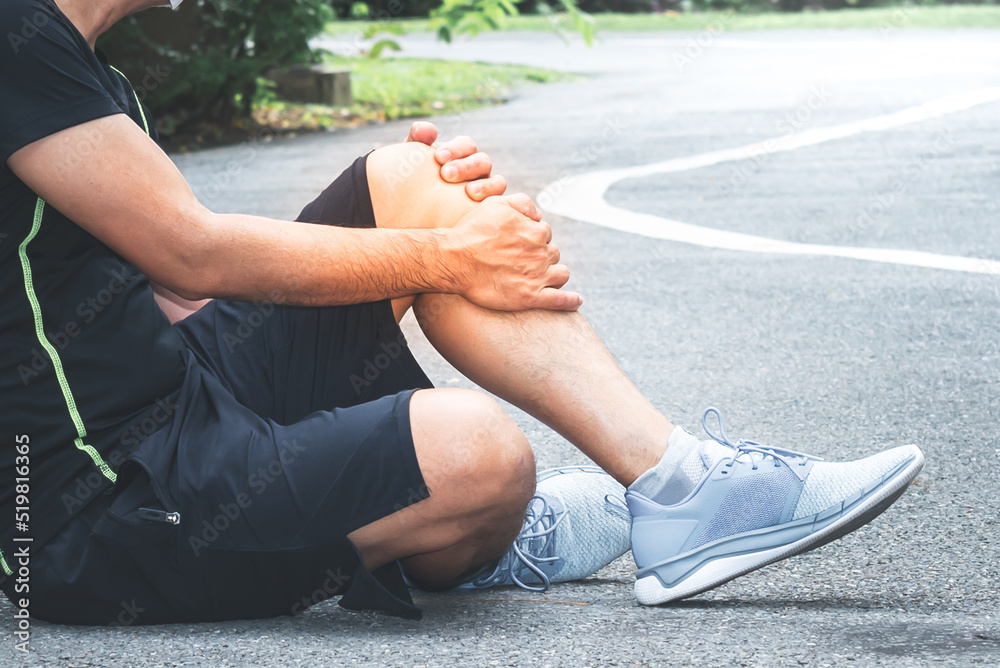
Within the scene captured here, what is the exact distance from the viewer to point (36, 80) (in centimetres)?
172

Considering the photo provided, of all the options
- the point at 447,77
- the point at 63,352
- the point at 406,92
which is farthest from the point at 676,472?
the point at 447,77

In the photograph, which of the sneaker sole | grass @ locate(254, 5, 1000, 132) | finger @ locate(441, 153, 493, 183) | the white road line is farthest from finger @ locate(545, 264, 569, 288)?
grass @ locate(254, 5, 1000, 132)

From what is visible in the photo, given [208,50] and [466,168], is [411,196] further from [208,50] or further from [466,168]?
[208,50]

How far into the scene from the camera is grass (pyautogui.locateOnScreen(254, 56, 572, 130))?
11070mm

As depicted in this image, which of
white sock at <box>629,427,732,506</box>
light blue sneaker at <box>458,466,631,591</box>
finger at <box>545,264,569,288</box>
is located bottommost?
light blue sneaker at <box>458,466,631,591</box>

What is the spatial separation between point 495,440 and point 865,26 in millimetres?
20201

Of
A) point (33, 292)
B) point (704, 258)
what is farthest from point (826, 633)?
point (704, 258)

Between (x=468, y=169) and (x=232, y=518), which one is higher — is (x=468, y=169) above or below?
above

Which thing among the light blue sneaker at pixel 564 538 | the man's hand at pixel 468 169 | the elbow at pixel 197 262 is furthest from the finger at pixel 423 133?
the light blue sneaker at pixel 564 538

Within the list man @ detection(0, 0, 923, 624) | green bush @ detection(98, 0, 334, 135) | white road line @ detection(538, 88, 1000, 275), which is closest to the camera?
man @ detection(0, 0, 923, 624)

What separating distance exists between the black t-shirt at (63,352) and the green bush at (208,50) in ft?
26.8

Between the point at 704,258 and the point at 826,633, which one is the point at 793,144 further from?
the point at 826,633

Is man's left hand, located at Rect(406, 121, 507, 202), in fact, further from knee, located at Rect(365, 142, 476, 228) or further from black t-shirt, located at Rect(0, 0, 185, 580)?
black t-shirt, located at Rect(0, 0, 185, 580)

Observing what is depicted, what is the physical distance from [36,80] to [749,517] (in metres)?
1.33
